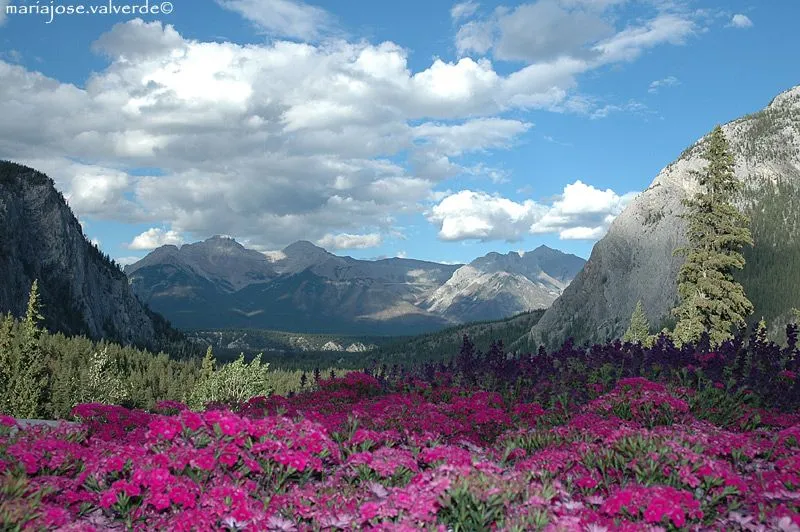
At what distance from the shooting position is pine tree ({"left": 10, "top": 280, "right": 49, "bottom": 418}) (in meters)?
30.4

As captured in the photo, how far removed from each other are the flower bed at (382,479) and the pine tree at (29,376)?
26.2m

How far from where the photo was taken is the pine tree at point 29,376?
30.4 m

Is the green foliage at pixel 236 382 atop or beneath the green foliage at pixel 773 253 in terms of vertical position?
beneath

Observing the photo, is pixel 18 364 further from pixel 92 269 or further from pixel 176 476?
A: pixel 92 269

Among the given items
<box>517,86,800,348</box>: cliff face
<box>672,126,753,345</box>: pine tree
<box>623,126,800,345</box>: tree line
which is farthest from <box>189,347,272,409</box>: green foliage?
<box>517,86,800,348</box>: cliff face

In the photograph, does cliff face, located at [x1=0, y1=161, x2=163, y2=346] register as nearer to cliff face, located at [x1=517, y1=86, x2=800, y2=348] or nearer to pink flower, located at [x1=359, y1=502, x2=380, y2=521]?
cliff face, located at [x1=517, y1=86, x2=800, y2=348]

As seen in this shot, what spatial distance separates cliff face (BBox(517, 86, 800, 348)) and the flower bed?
11271cm

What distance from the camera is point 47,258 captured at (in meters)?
149

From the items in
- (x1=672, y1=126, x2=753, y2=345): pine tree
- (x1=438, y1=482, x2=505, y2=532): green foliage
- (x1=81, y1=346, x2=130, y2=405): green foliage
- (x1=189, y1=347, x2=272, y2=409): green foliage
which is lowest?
(x1=81, y1=346, x2=130, y2=405): green foliage

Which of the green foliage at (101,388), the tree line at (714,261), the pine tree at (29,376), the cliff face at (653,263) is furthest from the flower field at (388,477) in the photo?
the cliff face at (653,263)

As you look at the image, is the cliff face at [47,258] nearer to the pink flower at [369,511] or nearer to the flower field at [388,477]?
the flower field at [388,477]

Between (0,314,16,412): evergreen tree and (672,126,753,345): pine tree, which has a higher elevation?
(672,126,753,345): pine tree

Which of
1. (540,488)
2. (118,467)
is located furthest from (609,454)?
(118,467)

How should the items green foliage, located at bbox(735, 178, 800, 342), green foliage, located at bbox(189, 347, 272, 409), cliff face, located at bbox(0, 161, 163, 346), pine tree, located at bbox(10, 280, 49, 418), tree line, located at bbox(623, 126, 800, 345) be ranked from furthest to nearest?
cliff face, located at bbox(0, 161, 163, 346) → green foliage, located at bbox(735, 178, 800, 342) → tree line, located at bbox(623, 126, 800, 345) → green foliage, located at bbox(189, 347, 272, 409) → pine tree, located at bbox(10, 280, 49, 418)
